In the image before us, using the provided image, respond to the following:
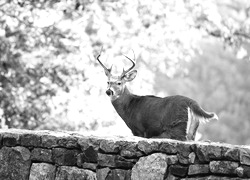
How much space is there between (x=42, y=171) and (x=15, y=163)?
0.33 m

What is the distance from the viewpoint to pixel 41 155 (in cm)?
689

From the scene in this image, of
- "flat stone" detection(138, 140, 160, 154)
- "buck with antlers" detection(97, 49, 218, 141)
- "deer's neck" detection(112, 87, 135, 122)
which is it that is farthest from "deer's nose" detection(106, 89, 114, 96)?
"flat stone" detection(138, 140, 160, 154)

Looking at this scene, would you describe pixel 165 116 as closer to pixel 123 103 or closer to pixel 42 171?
pixel 123 103

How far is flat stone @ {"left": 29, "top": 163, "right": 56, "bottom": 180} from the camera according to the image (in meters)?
6.82

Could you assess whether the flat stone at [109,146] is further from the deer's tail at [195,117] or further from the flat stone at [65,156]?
the deer's tail at [195,117]

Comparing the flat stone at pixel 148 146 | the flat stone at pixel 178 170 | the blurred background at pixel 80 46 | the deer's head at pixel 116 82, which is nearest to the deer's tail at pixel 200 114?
the flat stone at pixel 148 146

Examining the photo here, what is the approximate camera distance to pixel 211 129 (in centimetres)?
3073

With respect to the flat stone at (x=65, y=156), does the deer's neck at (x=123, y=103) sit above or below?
above

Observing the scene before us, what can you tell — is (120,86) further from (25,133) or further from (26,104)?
(26,104)

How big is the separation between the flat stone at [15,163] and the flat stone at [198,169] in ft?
6.00

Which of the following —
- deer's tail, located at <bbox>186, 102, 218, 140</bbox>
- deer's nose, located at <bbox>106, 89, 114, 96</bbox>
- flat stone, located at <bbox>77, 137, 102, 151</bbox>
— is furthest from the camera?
deer's nose, located at <bbox>106, 89, 114, 96</bbox>

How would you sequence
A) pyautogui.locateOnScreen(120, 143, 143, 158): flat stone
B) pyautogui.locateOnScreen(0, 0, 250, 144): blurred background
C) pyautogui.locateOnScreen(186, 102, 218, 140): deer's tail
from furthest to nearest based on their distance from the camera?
pyautogui.locateOnScreen(0, 0, 250, 144): blurred background
pyautogui.locateOnScreen(186, 102, 218, 140): deer's tail
pyautogui.locateOnScreen(120, 143, 143, 158): flat stone

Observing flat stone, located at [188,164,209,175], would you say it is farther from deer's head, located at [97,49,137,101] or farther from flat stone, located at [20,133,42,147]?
deer's head, located at [97,49,137,101]

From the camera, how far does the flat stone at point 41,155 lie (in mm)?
6848
